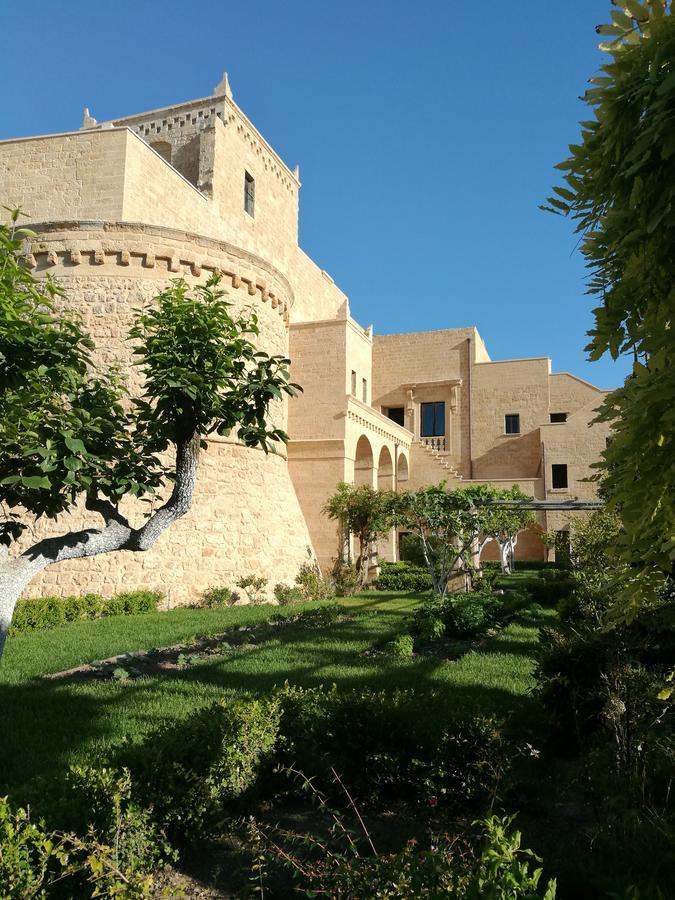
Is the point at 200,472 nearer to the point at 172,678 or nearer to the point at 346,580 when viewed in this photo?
the point at 346,580

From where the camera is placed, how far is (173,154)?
910 inches

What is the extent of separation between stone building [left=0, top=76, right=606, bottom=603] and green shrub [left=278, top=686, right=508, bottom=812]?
8489 mm

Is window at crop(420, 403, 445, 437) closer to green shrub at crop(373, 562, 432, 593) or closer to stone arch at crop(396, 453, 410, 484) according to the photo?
stone arch at crop(396, 453, 410, 484)

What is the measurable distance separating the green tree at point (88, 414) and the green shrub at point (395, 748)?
6.66 ft

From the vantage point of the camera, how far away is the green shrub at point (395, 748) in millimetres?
4723

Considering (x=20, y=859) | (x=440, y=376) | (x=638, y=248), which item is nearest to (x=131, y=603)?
(x=20, y=859)

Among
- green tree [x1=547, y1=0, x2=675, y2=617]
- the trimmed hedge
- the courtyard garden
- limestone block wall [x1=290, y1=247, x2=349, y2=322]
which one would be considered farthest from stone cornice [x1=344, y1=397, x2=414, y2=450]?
green tree [x1=547, y1=0, x2=675, y2=617]

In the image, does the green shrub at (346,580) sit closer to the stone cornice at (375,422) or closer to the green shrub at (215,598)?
the green shrub at (215,598)

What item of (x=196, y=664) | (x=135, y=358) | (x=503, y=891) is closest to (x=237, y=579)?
(x=135, y=358)

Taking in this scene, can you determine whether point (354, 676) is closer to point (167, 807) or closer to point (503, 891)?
point (167, 807)

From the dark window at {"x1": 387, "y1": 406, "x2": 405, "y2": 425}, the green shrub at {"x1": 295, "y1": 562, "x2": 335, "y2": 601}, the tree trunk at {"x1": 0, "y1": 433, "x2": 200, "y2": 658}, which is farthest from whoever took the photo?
the dark window at {"x1": 387, "y1": 406, "x2": 405, "y2": 425}

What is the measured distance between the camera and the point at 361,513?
70.4 feet

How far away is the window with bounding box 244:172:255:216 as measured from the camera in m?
24.5

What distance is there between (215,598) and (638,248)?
47.5 feet
